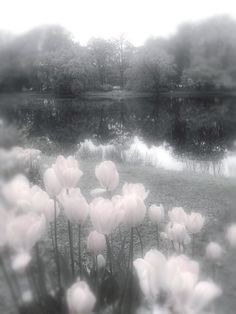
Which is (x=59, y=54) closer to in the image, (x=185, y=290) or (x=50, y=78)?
(x=50, y=78)

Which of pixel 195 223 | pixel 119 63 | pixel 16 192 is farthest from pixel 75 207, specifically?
pixel 119 63

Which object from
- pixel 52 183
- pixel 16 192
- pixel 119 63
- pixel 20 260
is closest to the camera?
pixel 20 260

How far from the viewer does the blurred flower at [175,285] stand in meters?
1.32

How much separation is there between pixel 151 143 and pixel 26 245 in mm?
18777

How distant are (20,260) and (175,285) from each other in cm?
57

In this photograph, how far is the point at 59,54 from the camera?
53.3 metres

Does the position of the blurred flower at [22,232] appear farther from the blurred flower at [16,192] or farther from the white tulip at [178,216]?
the white tulip at [178,216]

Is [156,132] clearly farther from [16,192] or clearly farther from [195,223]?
[16,192]

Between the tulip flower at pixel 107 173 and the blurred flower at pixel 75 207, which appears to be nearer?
the blurred flower at pixel 75 207

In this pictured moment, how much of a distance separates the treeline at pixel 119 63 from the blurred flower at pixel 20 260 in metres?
48.6

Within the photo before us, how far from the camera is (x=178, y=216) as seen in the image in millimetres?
2275

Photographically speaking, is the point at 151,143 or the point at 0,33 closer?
the point at 151,143

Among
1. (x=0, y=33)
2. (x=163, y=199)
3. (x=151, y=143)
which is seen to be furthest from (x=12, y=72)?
(x=163, y=199)

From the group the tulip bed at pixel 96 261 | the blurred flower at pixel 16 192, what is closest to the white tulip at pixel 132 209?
the tulip bed at pixel 96 261
